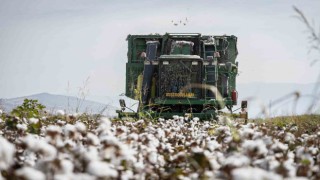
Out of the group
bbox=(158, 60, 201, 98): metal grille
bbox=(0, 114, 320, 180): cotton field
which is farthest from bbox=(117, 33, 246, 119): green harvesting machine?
bbox=(0, 114, 320, 180): cotton field

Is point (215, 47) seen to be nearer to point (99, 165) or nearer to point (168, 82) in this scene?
point (168, 82)

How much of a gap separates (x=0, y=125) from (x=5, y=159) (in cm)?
645

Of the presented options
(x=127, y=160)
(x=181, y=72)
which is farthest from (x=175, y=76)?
(x=127, y=160)

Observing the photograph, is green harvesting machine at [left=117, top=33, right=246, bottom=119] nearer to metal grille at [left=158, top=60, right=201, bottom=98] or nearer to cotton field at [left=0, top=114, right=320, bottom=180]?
metal grille at [left=158, top=60, right=201, bottom=98]

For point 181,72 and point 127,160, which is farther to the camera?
point 181,72

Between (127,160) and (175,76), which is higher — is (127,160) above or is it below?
below

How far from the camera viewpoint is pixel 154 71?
18516 millimetres

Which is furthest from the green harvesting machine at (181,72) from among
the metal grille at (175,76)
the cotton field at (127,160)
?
the cotton field at (127,160)

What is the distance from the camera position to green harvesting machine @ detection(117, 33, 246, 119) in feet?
57.5

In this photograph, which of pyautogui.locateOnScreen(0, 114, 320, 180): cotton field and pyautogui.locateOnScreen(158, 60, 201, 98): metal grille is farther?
pyautogui.locateOnScreen(158, 60, 201, 98): metal grille

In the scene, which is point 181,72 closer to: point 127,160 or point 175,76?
point 175,76

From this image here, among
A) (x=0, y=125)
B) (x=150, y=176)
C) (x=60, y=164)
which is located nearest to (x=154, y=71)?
(x=0, y=125)

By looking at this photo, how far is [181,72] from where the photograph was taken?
17.5m

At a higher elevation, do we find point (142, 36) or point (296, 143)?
point (142, 36)
